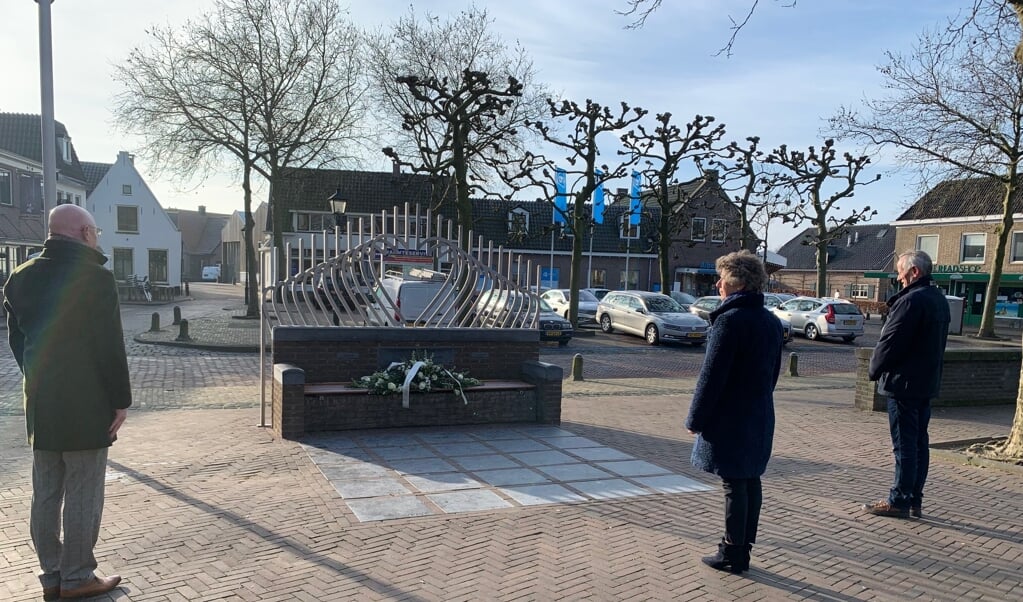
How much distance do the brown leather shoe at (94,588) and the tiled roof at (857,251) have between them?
47.8m

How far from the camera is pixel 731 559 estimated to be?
12.8 ft

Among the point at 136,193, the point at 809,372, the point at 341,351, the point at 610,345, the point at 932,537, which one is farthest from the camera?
the point at 136,193

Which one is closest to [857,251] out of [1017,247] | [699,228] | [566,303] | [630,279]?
[699,228]

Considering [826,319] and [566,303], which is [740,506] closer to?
[566,303]

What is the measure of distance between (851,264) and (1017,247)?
16.7m

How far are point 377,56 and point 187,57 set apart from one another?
6033 mm

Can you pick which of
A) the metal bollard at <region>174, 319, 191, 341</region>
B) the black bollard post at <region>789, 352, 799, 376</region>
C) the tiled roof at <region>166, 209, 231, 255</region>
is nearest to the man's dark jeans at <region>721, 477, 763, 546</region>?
the black bollard post at <region>789, 352, 799, 376</region>

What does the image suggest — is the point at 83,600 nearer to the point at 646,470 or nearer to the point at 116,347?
the point at 116,347

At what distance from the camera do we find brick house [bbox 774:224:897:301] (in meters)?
46.8

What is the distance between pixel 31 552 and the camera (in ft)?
12.7

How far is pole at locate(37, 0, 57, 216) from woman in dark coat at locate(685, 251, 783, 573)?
23.3 feet

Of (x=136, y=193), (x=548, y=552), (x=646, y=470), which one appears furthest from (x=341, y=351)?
(x=136, y=193)

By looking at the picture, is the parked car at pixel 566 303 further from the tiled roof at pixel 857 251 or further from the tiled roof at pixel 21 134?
the tiled roof at pixel 857 251

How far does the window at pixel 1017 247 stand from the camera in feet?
107
